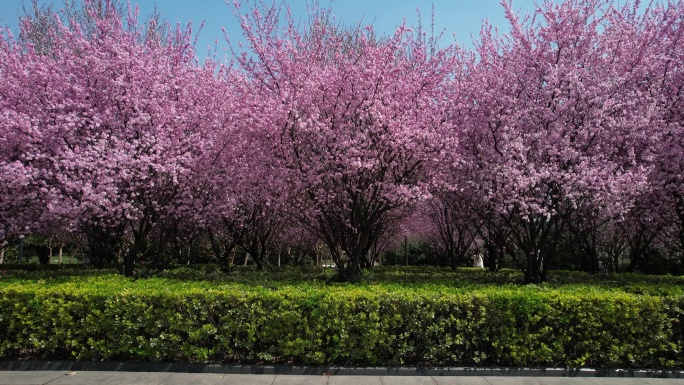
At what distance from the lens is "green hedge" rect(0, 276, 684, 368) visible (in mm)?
6637

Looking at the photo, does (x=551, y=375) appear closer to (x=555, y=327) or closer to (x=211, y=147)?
(x=555, y=327)

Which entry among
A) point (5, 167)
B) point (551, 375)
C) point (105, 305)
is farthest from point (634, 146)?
point (5, 167)

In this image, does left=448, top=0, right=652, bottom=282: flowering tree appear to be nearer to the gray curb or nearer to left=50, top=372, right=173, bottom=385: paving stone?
the gray curb

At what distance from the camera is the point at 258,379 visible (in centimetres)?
623

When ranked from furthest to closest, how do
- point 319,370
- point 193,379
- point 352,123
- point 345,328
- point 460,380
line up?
point 352,123, point 345,328, point 319,370, point 460,380, point 193,379

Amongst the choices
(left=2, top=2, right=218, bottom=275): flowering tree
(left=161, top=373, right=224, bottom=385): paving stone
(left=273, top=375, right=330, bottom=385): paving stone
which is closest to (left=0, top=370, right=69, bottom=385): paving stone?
(left=161, top=373, right=224, bottom=385): paving stone

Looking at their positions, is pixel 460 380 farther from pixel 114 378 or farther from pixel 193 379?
pixel 114 378

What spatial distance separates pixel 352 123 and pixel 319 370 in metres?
5.14

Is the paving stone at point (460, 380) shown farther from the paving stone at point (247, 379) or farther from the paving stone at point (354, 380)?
the paving stone at point (247, 379)

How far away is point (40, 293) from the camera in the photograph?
696 centimetres

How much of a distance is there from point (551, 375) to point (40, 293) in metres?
7.28

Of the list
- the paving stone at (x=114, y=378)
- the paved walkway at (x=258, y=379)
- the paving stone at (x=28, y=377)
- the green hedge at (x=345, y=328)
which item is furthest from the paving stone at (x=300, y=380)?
the paving stone at (x=28, y=377)

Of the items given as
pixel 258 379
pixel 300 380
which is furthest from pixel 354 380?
pixel 258 379

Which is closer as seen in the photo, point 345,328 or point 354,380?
point 354,380
